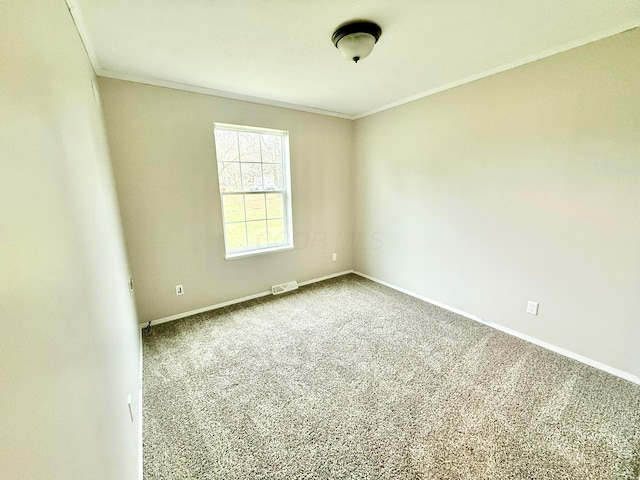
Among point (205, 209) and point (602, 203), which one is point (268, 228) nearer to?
point (205, 209)

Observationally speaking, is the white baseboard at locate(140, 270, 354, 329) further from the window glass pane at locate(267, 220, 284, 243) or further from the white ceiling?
the white ceiling

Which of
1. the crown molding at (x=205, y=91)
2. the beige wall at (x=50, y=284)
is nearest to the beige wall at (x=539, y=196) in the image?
the crown molding at (x=205, y=91)

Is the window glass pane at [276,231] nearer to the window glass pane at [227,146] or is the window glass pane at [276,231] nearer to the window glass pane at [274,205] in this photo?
the window glass pane at [274,205]

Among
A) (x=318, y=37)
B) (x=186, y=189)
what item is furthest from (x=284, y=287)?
(x=318, y=37)

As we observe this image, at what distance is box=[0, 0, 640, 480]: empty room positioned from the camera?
30.4 inches

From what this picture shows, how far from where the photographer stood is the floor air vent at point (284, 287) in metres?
3.54

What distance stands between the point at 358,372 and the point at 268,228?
6.81ft

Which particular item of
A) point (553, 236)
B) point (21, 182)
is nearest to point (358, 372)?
point (553, 236)

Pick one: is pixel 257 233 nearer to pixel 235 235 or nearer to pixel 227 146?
pixel 235 235

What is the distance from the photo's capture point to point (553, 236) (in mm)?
2193

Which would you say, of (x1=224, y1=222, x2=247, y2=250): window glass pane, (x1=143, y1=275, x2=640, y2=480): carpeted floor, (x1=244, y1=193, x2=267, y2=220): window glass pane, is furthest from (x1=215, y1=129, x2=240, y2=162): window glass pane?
(x1=143, y1=275, x2=640, y2=480): carpeted floor

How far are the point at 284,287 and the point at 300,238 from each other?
0.71 m

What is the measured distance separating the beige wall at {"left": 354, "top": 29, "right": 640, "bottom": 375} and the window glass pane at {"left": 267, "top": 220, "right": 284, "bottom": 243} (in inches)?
65.3

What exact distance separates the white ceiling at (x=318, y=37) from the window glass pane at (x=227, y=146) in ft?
1.63
